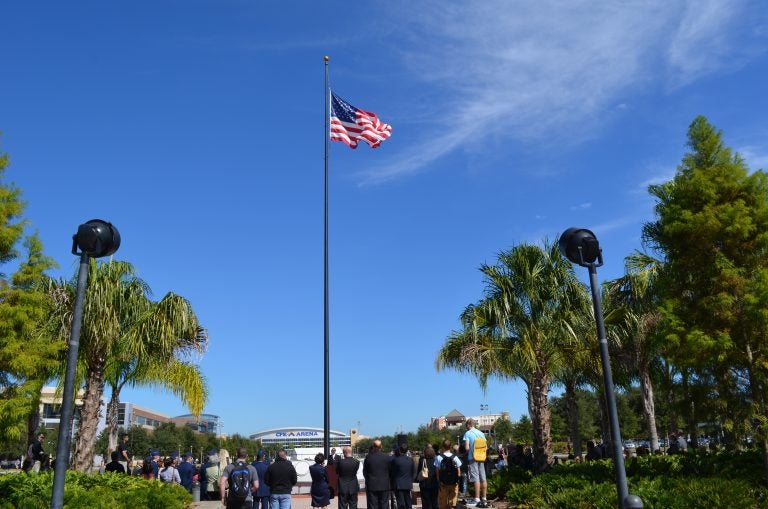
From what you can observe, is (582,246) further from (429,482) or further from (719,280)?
(429,482)

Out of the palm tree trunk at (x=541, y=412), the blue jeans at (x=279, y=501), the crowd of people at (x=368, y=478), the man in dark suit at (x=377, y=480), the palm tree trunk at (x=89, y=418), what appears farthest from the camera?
the palm tree trunk at (x=541, y=412)

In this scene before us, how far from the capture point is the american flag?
65.6 feet

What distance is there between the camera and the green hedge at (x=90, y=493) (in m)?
8.84

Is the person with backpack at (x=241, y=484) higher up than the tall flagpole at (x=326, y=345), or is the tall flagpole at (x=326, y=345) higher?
the tall flagpole at (x=326, y=345)

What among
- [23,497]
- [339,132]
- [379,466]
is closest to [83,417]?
[23,497]

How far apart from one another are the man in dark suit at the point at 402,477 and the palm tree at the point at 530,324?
535 centimetres

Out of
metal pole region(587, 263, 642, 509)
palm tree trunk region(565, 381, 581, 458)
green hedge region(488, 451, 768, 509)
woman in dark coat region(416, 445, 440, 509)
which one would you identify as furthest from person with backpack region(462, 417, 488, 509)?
palm tree trunk region(565, 381, 581, 458)

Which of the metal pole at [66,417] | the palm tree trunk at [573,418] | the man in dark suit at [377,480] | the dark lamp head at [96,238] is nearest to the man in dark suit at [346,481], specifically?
the man in dark suit at [377,480]

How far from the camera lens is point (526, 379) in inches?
668

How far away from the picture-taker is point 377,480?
1138 centimetres

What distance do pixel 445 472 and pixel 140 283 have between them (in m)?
9.61

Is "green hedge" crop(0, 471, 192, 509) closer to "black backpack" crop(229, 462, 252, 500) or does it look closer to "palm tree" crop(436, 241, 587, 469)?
"black backpack" crop(229, 462, 252, 500)

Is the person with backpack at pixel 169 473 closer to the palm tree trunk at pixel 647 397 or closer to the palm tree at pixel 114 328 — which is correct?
the palm tree at pixel 114 328

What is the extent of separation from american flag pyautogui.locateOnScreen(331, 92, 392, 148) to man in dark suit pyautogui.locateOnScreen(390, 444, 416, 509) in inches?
441
